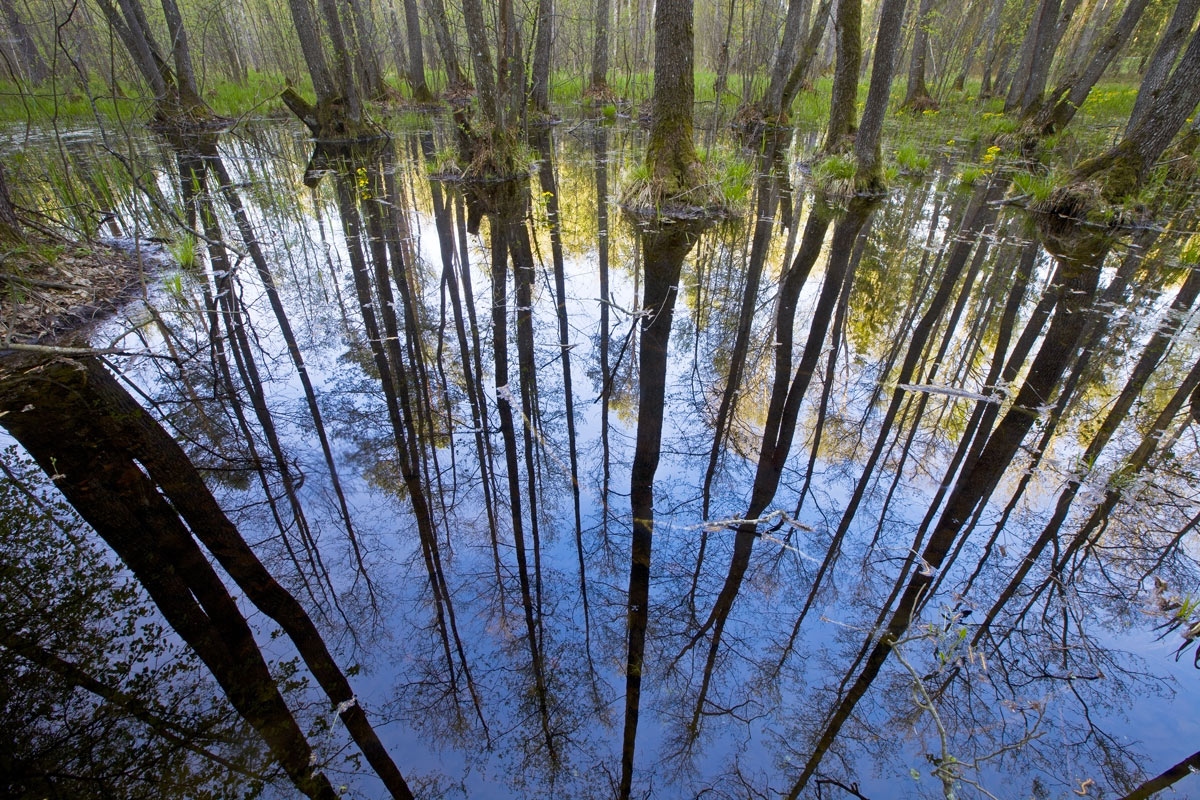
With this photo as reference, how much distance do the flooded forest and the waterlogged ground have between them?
16 millimetres

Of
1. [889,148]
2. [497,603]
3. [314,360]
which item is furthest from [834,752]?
[889,148]

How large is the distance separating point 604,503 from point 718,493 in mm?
544

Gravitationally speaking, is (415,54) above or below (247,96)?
above

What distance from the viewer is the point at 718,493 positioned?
2602 mm

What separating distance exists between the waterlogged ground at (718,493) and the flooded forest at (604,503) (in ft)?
0.05

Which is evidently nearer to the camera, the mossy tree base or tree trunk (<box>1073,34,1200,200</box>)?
tree trunk (<box>1073,34,1200,200</box>)

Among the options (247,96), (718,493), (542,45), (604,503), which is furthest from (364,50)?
(718,493)

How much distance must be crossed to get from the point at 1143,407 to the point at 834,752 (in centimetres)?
305

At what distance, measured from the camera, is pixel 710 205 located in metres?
6.87

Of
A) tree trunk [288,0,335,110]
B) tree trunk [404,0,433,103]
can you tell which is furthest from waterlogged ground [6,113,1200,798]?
tree trunk [404,0,433,103]

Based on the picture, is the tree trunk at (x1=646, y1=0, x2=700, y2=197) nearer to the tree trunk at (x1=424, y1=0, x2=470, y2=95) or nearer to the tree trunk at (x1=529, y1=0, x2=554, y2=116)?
the tree trunk at (x1=529, y1=0, x2=554, y2=116)

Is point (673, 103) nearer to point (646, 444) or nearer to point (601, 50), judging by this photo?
point (646, 444)

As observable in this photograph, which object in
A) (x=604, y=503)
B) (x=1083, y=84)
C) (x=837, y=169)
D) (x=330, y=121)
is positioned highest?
(x=1083, y=84)

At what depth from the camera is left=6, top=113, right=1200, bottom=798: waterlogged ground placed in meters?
1.67
